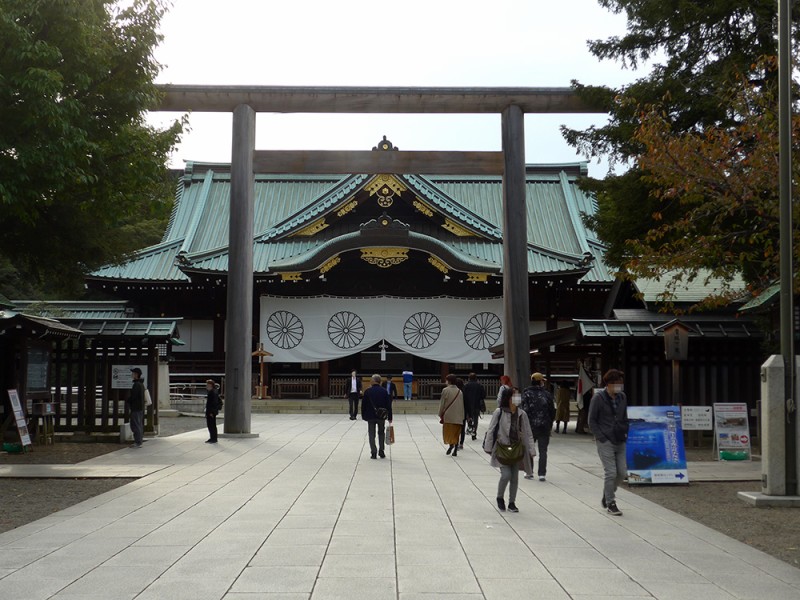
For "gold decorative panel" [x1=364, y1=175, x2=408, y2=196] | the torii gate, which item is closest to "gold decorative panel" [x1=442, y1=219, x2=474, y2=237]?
"gold decorative panel" [x1=364, y1=175, x2=408, y2=196]

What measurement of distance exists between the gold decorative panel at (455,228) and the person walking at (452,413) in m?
19.0

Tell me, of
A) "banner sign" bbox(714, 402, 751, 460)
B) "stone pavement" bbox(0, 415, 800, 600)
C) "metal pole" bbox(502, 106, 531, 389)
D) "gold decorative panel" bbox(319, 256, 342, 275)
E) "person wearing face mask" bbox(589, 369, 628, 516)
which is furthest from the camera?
"gold decorative panel" bbox(319, 256, 342, 275)

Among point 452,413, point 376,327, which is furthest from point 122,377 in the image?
point 376,327

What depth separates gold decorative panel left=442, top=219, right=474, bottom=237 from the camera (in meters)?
34.6

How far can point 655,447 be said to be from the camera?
1240cm

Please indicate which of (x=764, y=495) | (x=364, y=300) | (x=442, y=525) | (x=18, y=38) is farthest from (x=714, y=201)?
(x=364, y=300)

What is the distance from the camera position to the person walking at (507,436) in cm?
978

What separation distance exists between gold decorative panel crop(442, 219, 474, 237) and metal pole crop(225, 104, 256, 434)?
15340 mm

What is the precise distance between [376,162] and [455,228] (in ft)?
48.4

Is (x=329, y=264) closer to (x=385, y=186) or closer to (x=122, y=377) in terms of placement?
(x=385, y=186)

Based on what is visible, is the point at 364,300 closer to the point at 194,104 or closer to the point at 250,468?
the point at 194,104

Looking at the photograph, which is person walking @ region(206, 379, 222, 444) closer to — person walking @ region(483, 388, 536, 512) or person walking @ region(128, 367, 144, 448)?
person walking @ region(128, 367, 144, 448)

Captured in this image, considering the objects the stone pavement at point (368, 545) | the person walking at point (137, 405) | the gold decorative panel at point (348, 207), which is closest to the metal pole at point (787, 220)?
the stone pavement at point (368, 545)

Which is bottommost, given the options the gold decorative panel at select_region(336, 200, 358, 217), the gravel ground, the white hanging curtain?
the gravel ground
